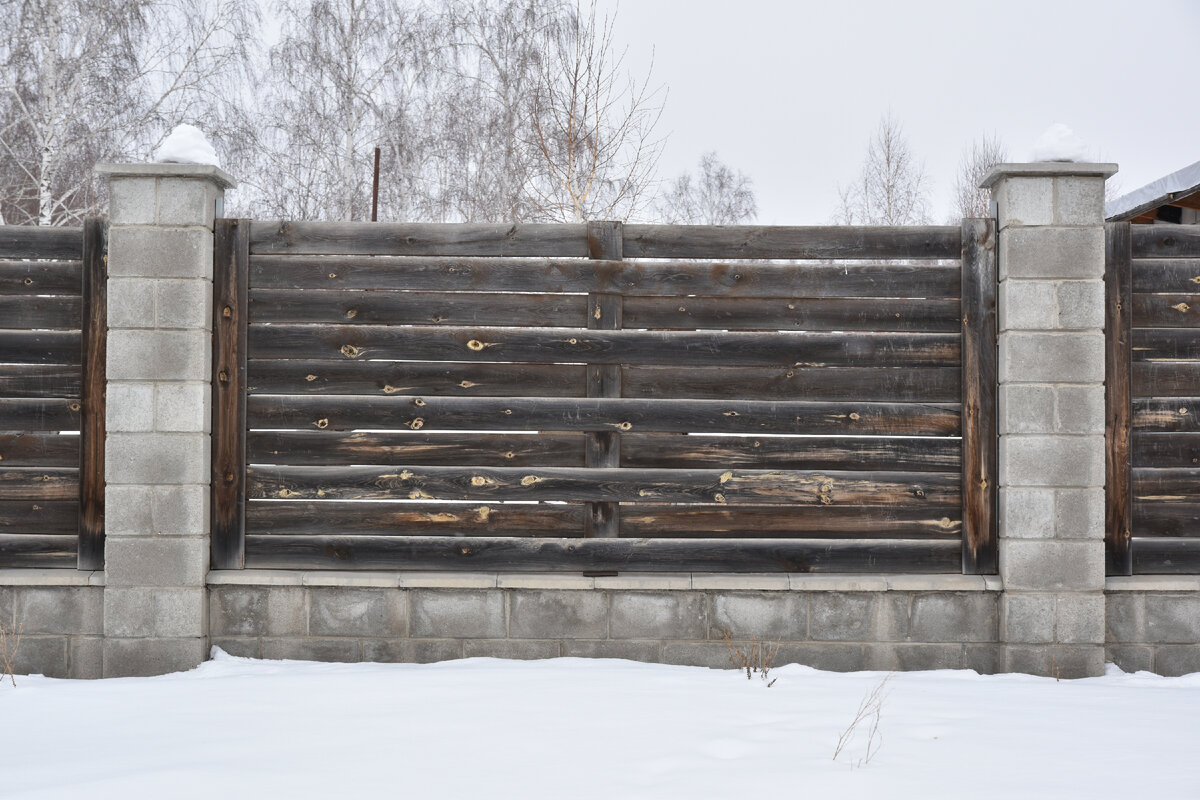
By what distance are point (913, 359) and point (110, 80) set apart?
45.3 ft

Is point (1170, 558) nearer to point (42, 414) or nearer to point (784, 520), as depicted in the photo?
point (784, 520)

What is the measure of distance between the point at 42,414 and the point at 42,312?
57 centimetres

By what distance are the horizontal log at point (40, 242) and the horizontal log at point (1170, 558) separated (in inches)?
241

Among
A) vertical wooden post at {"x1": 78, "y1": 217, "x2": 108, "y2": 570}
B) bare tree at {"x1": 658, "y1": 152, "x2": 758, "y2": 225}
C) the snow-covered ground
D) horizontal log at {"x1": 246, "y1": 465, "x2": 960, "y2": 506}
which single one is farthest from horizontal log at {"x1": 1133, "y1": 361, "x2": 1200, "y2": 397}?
bare tree at {"x1": 658, "y1": 152, "x2": 758, "y2": 225}

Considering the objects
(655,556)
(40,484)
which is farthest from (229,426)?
(655,556)

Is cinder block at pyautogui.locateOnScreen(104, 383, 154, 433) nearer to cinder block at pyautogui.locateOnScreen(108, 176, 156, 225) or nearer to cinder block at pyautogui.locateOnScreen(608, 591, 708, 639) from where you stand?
cinder block at pyautogui.locateOnScreen(108, 176, 156, 225)

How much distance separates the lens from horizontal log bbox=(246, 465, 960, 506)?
4.80 m

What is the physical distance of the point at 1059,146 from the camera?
4.69 meters

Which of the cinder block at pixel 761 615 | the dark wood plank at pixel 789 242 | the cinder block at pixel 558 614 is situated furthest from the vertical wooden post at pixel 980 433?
the cinder block at pixel 558 614

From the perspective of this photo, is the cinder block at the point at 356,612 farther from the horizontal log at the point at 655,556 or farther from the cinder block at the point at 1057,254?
the cinder block at the point at 1057,254

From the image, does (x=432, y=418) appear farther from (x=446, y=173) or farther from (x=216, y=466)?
(x=446, y=173)

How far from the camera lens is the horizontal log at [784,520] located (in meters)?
4.82

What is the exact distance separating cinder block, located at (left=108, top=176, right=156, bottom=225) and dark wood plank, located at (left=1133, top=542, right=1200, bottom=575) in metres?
5.70

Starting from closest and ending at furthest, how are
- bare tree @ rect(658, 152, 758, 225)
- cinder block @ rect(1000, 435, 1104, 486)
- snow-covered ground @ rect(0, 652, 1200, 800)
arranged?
snow-covered ground @ rect(0, 652, 1200, 800) → cinder block @ rect(1000, 435, 1104, 486) → bare tree @ rect(658, 152, 758, 225)
